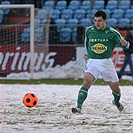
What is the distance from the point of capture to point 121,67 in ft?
62.0

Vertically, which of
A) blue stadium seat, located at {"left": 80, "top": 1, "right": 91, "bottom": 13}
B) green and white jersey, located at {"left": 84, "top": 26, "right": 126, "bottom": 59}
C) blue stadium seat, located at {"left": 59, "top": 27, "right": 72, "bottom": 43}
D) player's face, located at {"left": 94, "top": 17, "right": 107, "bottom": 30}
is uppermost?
player's face, located at {"left": 94, "top": 17, "right": 107, "bottom": 30}

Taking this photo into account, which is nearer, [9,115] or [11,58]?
[9,115]

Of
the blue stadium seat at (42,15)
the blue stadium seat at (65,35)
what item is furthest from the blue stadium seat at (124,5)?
the blue stadium seat at (42,15)

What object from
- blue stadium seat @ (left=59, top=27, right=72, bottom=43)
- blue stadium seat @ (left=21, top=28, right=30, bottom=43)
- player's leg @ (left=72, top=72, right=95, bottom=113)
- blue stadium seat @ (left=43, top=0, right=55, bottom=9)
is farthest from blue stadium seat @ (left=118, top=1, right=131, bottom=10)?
player's leg @ (left=72, top=72, right=95, bottom=113)

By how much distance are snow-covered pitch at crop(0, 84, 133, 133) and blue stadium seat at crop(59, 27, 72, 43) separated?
7510 mm

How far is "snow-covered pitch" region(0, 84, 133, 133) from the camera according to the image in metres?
7.13

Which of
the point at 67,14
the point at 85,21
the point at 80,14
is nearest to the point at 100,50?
the point at 85,21

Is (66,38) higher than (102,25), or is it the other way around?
(102,25)

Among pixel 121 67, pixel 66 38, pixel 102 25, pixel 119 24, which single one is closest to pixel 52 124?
pixel 102 25

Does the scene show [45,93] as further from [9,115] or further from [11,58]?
[11,58]

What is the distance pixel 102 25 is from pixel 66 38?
1169 centimetres

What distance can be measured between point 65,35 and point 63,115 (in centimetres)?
1225

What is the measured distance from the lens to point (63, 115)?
28.5 feet

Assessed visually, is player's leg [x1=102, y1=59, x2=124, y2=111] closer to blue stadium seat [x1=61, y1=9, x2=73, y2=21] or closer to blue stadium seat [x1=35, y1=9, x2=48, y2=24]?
blue stadium seat [x1=35, y1=9, x2=48, y2=24]
